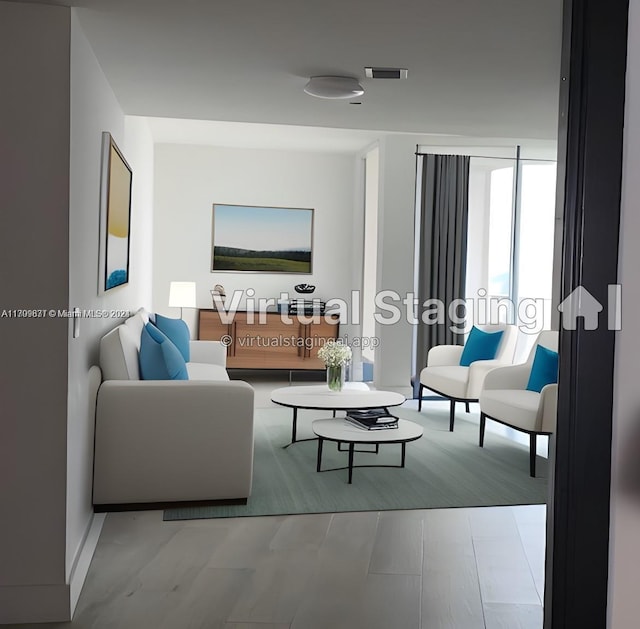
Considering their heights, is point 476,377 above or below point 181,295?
below

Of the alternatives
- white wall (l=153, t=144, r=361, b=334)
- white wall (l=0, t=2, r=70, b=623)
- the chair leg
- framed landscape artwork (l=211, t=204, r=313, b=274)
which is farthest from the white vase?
framed landscape artwork (l=211, t=204, r=313, b=274)

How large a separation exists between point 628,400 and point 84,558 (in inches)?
95.0

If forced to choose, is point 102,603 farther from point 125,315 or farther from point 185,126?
point 185,126

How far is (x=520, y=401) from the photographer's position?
5121 mm

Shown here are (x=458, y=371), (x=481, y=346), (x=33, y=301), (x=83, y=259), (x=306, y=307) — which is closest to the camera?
(x=33, y=301)

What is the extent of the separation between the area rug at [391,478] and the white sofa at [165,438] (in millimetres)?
169

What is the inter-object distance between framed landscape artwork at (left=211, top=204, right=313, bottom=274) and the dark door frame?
7.32 m

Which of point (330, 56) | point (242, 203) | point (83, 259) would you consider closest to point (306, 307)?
point (242, 203)

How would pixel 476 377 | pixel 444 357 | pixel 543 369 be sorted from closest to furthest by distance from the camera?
pixel 543 369
pixel 476 377
pixel 444 357

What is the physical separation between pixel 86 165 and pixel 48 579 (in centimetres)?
170

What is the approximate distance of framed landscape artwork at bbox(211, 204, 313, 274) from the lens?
8922 mm

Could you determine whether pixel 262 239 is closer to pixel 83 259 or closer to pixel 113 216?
pixel 113 216

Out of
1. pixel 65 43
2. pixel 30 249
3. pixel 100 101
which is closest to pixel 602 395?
pixel 30 249

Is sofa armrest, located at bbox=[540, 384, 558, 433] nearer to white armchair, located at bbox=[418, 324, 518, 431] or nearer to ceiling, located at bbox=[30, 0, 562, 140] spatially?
white armchair, located at bbox=[418, 324, 518, 431]
